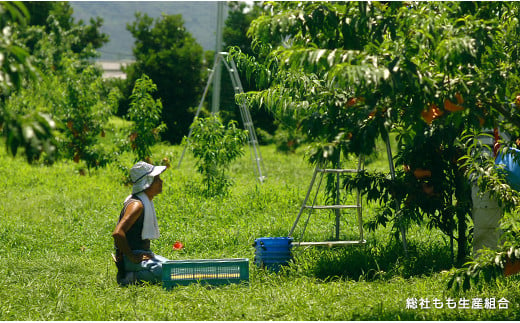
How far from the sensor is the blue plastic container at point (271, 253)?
540cm

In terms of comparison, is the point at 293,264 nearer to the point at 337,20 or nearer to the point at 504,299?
the point at 504,299

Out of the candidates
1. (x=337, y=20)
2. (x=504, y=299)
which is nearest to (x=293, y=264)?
(x=504, y=299)

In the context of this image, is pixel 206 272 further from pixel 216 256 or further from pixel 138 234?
pixel 216 256

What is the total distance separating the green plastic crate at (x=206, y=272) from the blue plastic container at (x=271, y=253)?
1.29 ft

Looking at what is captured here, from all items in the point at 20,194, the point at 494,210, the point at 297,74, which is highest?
the point at 297,74

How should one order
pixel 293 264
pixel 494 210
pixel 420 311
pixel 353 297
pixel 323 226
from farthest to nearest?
pixel 323 226
pixel 293 264
pixel 494 210
pixel 353 297
pixel 420 311

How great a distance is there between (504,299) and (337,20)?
7.20 feet

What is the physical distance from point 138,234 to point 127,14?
35229 millimetres

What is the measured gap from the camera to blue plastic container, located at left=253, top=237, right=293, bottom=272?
5.40 metres

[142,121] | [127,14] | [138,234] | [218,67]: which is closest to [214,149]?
[142,121]

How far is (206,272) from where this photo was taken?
16.5 ft

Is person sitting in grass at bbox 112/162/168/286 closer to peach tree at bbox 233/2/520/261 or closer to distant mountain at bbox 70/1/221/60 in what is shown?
peach tree at bbox 233/2/520/261

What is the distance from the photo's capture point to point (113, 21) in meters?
34.6

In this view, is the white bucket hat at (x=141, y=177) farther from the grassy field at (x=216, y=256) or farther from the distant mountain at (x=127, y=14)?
the distant mountain at (x=127, y=14)
